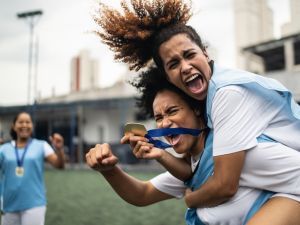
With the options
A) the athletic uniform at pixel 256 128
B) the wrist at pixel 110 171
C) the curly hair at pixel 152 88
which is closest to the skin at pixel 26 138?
the curly hair at pixel 152 88

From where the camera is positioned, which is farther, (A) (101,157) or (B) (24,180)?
(B) (24,180)

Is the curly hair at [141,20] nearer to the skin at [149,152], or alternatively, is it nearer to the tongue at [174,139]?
the skin at [149,152]

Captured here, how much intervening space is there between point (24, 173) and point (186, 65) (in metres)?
3.73

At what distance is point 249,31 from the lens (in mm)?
37969

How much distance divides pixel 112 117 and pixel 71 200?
1928 cm

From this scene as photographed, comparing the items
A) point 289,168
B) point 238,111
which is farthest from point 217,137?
point 289,168

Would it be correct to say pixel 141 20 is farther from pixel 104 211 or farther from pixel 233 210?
pixel 104 211

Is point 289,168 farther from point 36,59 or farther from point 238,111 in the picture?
point 36,59

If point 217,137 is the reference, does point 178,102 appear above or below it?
above

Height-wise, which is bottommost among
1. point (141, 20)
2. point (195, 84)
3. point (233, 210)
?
point (233, 210)

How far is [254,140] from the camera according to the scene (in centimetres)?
185

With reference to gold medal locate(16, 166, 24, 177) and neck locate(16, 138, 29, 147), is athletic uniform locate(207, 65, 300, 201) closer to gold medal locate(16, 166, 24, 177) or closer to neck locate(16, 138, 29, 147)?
gold medal locate(16, 166, 24, 177)

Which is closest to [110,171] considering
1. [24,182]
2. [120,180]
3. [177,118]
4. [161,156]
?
[120,180]

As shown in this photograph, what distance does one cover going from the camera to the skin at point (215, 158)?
5.98 ft
